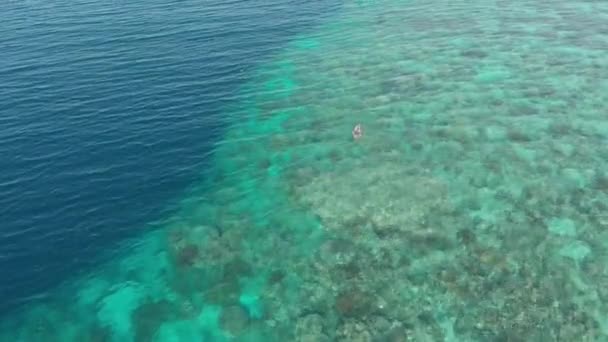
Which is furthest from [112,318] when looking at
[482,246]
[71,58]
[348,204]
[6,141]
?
[71,58]

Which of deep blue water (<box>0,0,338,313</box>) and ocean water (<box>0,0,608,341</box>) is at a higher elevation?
deep blue water (<box>0,0,338,313</box>)

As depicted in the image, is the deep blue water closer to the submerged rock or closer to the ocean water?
the ocean water

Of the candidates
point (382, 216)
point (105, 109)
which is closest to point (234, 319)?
point (382, 216)

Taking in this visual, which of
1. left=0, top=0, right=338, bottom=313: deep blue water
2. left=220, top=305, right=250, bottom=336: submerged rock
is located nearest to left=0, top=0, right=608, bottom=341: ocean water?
left=220, top=305, right=250, bottom=336: submerged rock

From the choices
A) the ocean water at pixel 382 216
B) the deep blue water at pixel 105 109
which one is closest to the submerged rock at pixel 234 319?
the ocean water at pixel 382 216

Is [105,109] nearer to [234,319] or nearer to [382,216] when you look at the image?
[382,216]
